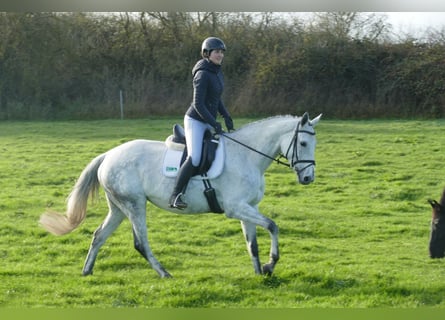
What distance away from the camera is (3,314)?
7.00m

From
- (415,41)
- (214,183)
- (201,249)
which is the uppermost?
(415,41)

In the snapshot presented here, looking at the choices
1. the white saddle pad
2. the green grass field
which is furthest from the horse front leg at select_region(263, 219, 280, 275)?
the white saddle pad

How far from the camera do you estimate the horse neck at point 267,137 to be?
8562mm

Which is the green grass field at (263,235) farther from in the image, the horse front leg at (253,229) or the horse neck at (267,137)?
the horse neck at (267,137)

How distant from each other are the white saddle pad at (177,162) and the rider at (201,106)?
17 centimetres

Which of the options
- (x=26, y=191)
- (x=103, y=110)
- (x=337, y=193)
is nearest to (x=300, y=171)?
(x=337, y=193)

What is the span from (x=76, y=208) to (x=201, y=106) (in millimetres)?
2065

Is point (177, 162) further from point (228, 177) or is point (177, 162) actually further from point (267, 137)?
point (267, 137)

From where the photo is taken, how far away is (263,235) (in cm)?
1144

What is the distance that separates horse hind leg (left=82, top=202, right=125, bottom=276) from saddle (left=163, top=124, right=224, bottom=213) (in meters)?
0.90

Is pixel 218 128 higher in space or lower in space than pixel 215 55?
lower

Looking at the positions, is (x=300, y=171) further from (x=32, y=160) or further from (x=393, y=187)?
(x=32, y=160)

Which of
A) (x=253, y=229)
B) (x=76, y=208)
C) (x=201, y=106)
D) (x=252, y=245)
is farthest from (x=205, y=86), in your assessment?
(x=76, y=208)

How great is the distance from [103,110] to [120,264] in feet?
33.8
